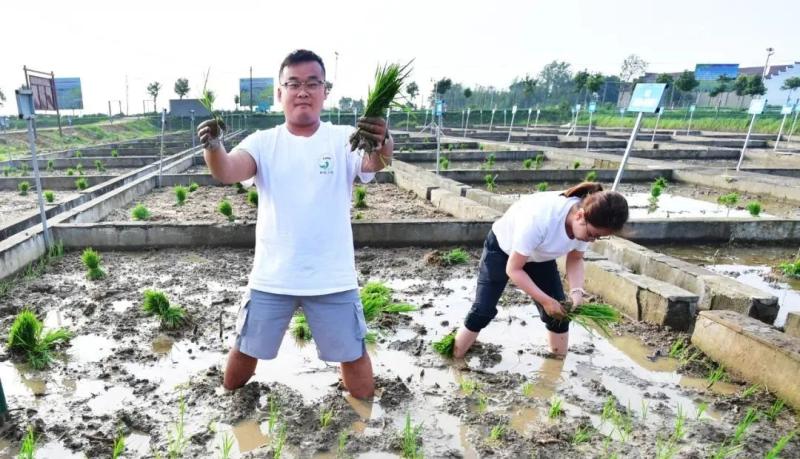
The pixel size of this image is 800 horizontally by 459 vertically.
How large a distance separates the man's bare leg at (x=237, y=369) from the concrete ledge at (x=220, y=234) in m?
3.24

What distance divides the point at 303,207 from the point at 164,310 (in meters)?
2.07

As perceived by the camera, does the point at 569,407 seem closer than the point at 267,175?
No

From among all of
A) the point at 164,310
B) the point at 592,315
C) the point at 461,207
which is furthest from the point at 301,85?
the point at 461,207

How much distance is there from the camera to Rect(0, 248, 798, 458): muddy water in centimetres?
249

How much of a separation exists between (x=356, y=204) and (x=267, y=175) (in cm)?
574

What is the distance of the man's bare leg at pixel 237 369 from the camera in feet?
8.75

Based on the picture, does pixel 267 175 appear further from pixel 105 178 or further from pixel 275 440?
pixel 105 178

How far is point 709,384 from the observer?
10.2 ft

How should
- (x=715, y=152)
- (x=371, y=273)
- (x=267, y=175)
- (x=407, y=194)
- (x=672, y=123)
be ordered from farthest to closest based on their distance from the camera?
(x=672, y=123)
(x=715, y=152)
(x=407, y=194)
(x=371, y=273)
(x=267, y=175)

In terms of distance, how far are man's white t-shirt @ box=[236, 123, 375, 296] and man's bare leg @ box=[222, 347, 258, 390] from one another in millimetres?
553

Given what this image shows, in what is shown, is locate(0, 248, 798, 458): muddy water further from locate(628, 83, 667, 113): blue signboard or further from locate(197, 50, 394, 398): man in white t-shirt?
locate(628, 83, 667, 113): blue signboard


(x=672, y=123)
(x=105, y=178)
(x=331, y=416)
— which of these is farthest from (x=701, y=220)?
(x=672, y=123)

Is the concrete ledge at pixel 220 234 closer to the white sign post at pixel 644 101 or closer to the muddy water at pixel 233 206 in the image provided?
the muddy water at pixel 233 206

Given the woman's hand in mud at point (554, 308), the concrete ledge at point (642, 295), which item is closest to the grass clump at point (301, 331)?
the woman's hand in mud at point (554, 308)
